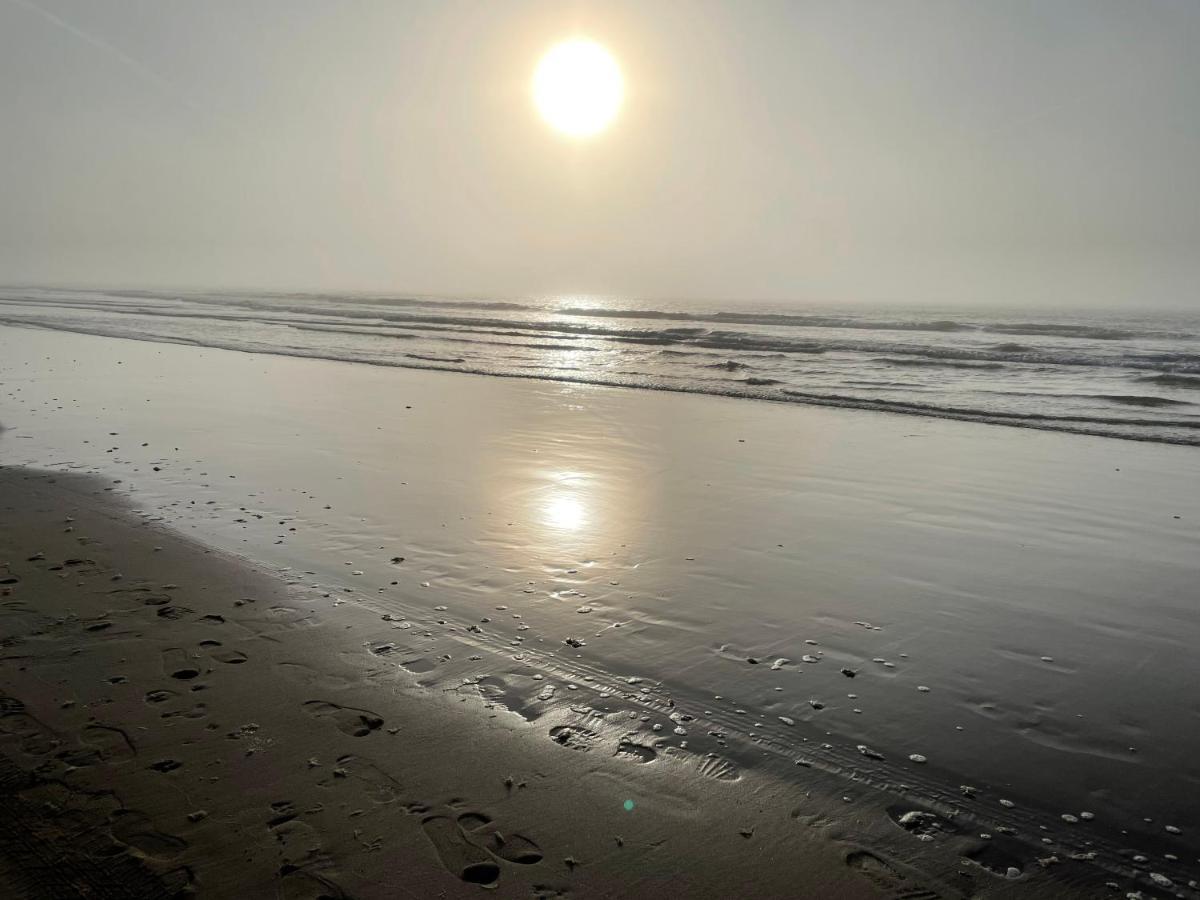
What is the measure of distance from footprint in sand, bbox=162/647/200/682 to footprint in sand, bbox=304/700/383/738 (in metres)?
0.84

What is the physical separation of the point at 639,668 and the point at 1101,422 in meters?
14.4

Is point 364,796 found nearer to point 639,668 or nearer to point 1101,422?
point 639,668

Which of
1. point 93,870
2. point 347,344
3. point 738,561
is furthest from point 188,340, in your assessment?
point 93,870

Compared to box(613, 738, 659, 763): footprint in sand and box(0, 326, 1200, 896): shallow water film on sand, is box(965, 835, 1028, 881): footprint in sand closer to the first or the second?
box(0, 326, 1200, 896): shallow water film on sand

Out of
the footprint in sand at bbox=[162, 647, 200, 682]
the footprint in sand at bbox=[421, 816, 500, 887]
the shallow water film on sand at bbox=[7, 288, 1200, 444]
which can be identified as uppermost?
the shallow water film on sand at bbox=[7, 288, 1200, 444]

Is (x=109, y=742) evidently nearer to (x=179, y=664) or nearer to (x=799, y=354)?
(x=179, y=664)

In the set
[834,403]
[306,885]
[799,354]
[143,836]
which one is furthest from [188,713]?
[799,354]

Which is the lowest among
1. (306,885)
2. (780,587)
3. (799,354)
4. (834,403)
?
(306,885)

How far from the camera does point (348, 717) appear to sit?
4.16m

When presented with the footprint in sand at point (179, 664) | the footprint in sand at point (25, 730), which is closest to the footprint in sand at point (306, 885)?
the footprint in sand at point (25, 730)

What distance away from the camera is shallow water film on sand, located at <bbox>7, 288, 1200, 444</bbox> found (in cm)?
1750

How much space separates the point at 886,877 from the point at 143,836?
305 centimetres

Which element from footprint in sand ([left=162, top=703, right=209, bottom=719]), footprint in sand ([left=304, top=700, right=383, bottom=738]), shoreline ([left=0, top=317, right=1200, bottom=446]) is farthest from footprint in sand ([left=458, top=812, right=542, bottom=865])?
shoreline ([left=0, top=317, right=1200, bottom=446])

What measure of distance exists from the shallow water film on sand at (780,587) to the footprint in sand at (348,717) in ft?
0.07
